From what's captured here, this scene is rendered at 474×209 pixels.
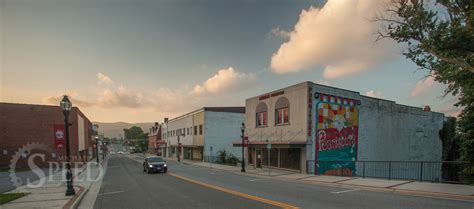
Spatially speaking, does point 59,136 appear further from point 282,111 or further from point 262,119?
point 262,119

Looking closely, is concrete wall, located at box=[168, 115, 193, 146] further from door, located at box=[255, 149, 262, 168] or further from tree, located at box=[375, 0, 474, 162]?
tree, located at box=[375, 0, 474, 162]

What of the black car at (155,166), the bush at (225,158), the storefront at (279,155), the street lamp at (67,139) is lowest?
the bush at (225,158)

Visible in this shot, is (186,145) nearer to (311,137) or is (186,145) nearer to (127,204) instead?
(311,137)

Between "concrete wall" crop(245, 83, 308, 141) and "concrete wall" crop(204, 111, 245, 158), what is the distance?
53.7ft

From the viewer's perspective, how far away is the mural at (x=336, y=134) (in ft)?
71.0

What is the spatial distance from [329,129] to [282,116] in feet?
13.9

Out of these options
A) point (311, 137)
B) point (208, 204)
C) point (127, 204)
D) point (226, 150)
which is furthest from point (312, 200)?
point (226, 150)

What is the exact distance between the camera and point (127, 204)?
35.9ft

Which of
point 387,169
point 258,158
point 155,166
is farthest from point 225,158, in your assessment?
point 387,169

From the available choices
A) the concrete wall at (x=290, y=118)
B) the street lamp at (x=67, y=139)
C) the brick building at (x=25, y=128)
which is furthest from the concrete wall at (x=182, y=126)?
the street lamp at (x=67, y=139)

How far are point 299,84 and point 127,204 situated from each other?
15901 millimetres

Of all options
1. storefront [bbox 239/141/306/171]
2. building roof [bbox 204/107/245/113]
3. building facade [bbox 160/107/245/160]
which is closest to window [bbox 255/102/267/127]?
storefront [bbox 239/141/306/171]

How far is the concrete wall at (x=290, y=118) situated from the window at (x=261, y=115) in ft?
1.13

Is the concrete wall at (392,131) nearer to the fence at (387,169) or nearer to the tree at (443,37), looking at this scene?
the fence at (387,169)
